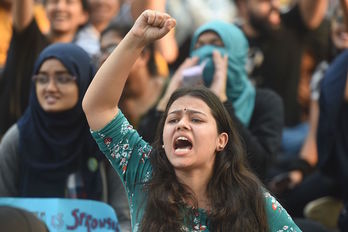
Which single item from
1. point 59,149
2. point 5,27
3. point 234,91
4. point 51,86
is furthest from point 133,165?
point 5,27

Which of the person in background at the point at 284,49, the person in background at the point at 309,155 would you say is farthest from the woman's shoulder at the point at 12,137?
the person in background at the point at 284,49

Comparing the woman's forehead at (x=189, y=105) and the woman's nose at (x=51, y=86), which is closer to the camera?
the woman's forehead at (x=189, y=105)

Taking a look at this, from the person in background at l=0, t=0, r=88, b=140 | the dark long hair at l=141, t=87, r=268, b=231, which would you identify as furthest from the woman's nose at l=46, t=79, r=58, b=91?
the dark long hair at l=141, t=87, r=268, b=231

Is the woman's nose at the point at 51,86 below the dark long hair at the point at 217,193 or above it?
above

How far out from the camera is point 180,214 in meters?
3.47

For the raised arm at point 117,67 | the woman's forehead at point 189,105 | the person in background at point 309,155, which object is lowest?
the person in background at point 309,155

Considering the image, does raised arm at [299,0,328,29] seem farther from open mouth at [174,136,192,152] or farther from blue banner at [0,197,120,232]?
open mouth at [174,136,192,152]

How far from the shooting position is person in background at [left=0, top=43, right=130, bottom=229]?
190 inches

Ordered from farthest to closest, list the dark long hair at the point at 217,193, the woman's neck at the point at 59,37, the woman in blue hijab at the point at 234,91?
the woman's neck at the point at 59,37 < the woman in blue hijab at the point at 234,91 < the dark long hair at the point at 217,193

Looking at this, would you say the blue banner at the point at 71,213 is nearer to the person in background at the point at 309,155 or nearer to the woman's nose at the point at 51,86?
the woman's nose at the point at 51,86

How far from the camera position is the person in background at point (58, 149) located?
4.82m

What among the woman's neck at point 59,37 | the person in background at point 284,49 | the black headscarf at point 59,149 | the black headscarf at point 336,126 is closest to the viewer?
the black headscarf at point 59,149

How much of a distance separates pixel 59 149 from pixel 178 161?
1.51 metres

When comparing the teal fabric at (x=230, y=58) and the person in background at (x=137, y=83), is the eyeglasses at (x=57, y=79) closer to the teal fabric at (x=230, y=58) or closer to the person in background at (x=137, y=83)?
the person in background at (x=137, y=83)
